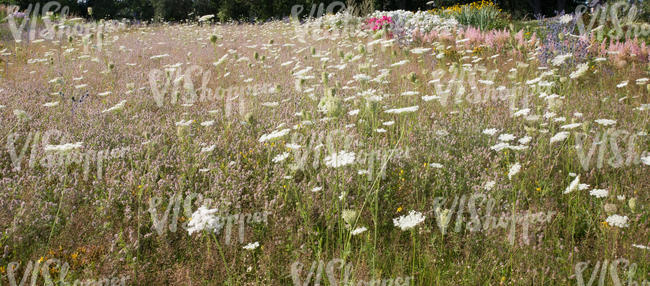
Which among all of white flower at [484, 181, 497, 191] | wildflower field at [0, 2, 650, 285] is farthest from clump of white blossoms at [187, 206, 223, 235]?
white flower at [484, 181, 497, 191]

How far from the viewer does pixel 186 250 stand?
2.32m

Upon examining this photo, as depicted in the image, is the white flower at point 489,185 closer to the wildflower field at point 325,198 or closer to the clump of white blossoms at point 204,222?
the wildflower field at point 325,198

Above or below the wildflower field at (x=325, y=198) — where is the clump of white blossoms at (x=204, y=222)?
above

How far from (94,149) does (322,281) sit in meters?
2.43

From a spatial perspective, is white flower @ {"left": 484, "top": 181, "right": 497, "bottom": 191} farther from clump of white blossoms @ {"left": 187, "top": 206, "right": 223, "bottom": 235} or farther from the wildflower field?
clump of white blossoms @ {"left": 187, "top": 206, "right": 223, "bottom": 235}

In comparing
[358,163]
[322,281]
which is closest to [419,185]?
[358,163]

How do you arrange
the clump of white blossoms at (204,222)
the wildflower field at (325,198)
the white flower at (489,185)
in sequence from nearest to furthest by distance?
the clump of white blossoms at (204,222)
the wildflower field at (325,198)
the white flower at (489,185)

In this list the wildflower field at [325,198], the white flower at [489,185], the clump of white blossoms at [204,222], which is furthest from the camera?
the white flower at [489,185]

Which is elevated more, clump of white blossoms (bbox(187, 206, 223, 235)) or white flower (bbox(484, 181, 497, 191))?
clump of white blossoms (bbox(187, 206, 223, 235))

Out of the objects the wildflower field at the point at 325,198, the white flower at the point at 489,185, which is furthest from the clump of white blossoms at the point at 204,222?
the white flower at the point at 489,185

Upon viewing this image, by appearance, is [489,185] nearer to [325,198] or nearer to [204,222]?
[325,198]

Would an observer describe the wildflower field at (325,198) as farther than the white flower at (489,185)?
No

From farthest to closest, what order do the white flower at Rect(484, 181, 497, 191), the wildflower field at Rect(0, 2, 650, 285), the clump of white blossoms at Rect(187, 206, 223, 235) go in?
the white flower at Rect(484, 181, 497, 191)
the wildflower field at Rect(0, 2, 650, 285)
the clump of white blossoms at Rect(187, 206, 223, 235)

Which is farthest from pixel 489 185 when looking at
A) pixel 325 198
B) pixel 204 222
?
pixel 204 222
